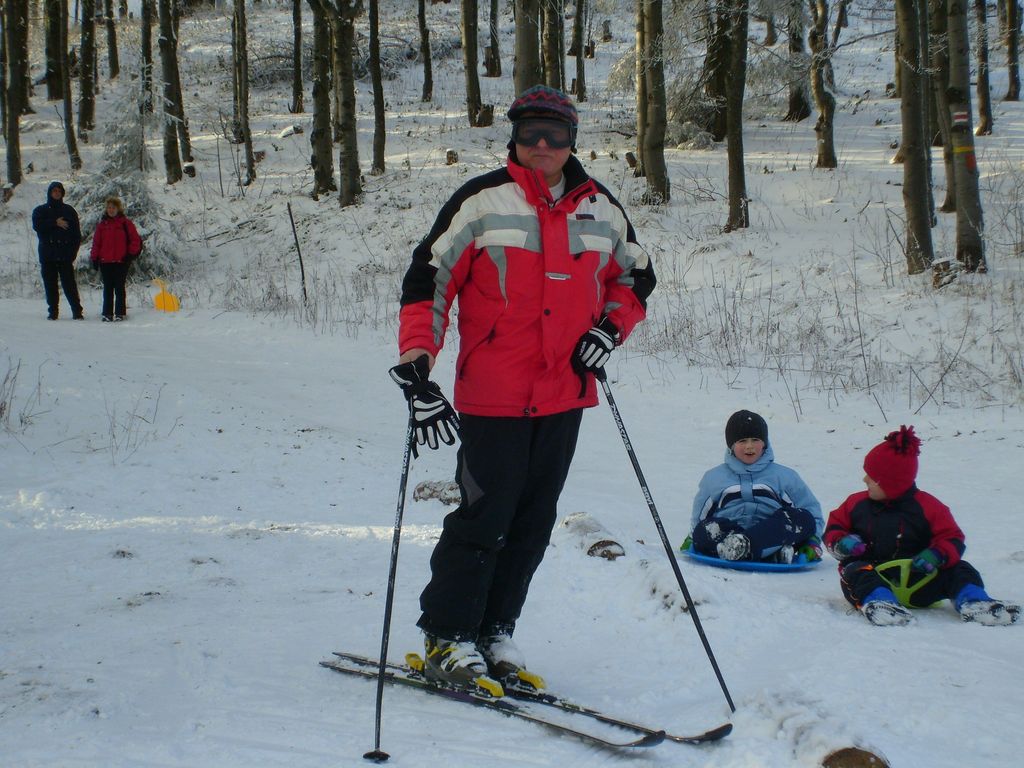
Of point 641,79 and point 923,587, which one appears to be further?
point 641,79

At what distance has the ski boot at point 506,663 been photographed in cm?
334

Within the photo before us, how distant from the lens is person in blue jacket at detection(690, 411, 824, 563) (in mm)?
5246

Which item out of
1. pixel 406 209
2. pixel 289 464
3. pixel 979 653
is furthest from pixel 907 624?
pixel 406 209

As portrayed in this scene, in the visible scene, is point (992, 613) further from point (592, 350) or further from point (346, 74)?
point (346, 74)

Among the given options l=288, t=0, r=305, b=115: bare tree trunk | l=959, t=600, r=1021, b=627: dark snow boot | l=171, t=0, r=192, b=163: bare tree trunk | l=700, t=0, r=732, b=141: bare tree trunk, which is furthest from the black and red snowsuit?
l=288, t=0, r=305, b=115: bare tree trunk

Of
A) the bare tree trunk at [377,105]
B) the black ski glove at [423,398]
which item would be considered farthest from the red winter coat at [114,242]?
the black ski glove at [423,398]

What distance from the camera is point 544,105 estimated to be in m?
3.26

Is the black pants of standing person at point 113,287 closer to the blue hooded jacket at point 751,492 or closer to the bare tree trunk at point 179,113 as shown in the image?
the blue hooded jacket at point 751,492

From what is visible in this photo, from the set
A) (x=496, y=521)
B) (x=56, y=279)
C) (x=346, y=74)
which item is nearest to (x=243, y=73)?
(x=346, y=74)

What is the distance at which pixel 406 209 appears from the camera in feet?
69.2

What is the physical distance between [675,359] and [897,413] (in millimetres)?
2793

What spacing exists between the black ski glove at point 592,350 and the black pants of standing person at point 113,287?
12576 millimetres

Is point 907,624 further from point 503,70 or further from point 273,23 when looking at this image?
point 273,23

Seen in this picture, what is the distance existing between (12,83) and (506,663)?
25.8 m
